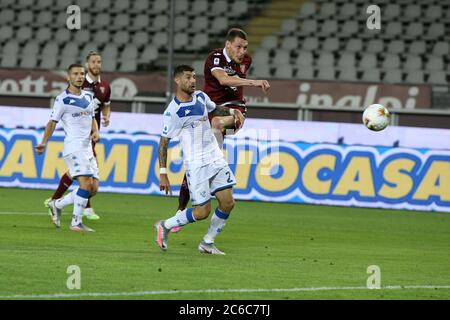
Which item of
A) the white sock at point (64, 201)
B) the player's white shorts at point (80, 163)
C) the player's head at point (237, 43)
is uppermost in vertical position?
the player's head at point (237, 43)

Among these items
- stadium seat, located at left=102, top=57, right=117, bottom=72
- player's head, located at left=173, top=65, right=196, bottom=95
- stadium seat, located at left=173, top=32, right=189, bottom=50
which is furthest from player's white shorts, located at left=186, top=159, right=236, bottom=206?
stadium seat, located at left=173, top=32, right=189, bottom=50

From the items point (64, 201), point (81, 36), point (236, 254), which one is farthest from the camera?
point (81, 36)

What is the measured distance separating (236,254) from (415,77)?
15139 mm

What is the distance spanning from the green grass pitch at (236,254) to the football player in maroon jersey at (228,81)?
123cm

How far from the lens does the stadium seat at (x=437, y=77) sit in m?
26.2

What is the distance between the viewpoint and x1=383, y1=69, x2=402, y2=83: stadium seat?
2666 cm

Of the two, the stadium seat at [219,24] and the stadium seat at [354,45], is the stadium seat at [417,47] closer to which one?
the stadium seat at [354,45]

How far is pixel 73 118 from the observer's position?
1488 centimetres

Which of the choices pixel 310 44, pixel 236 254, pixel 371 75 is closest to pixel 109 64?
pixel 310 44

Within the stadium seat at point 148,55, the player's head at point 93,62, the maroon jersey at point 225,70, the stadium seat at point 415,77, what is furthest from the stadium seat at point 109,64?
the maroon jersey at point 225,70

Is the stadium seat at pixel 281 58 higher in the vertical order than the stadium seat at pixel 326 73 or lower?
higher

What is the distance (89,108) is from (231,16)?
15984mm

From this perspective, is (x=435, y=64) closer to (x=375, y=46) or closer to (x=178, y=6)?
(x=375, y=46)
